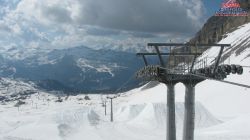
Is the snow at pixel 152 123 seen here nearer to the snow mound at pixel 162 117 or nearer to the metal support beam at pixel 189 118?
the snow mound at pixel 162 117

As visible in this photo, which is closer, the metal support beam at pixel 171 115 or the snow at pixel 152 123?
the metal support beam at pixel 171 115

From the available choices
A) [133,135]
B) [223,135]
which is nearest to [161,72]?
[223,135]

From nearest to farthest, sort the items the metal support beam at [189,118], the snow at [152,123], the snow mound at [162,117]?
the metal support beam at [189,118], the snow at [152,123], the snow mound at [162,117]

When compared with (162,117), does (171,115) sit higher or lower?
higher

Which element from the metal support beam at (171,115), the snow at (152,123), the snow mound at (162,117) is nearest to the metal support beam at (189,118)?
the metal support beam at (171,115)

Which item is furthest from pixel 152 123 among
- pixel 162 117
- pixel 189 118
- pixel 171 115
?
pixel 189 118

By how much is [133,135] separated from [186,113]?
3991 cm

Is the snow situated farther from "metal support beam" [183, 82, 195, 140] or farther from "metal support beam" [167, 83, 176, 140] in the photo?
"metal support beam" [183, 82, 195, 140]

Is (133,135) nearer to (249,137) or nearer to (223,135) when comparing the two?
(223,135)

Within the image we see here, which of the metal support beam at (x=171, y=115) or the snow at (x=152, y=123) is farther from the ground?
the metal support beam at (x=171, y=115)

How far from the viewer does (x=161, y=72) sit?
118 ft

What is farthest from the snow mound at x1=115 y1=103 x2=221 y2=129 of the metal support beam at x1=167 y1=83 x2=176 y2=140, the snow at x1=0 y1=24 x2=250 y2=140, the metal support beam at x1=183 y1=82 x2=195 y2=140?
the metal support beam at x1=183 y1=82 x2=195 y2=140

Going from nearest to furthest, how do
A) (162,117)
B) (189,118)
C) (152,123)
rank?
(189,118), (152,123), (162,117)

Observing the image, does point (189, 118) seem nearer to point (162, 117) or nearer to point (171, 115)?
point (171, 115)
